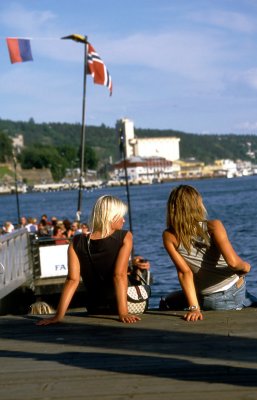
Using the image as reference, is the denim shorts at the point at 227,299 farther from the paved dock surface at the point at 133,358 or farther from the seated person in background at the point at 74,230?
the seated person in background at the point at 74,230

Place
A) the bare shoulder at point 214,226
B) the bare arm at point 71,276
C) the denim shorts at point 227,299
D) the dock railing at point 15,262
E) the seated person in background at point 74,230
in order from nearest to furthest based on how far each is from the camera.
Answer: the bare shoulder at point 214,226 → the bare arm at point 71,276 → the denim shorts at point 227,299 → the dock railing at point 15,262 → the seated person in background at point 74,230

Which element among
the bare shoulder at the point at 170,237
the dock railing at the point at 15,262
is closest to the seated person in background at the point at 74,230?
the dock railing at the point at 15,262

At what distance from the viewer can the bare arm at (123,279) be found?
7270 millimetres

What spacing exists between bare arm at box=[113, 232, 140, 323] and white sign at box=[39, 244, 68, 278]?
10567 mm

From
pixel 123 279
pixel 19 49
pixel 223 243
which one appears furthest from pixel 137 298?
pixel 19 49

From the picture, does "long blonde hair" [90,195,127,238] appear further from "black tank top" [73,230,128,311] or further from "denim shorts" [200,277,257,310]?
"denim shorts" [200,277,257,310]

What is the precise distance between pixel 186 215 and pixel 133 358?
1551 mm

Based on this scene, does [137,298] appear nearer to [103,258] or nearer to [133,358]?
[103,258]

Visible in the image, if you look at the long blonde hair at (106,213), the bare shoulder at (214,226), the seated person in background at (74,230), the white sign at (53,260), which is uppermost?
the long blonde hair at (106,213)

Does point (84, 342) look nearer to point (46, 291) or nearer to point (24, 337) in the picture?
point (24, 337)

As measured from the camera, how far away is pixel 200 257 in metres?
7.33

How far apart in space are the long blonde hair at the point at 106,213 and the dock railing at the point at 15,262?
673 centimetres

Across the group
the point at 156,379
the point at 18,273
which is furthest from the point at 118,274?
the point at 18,273

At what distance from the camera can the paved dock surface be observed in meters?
5.09
